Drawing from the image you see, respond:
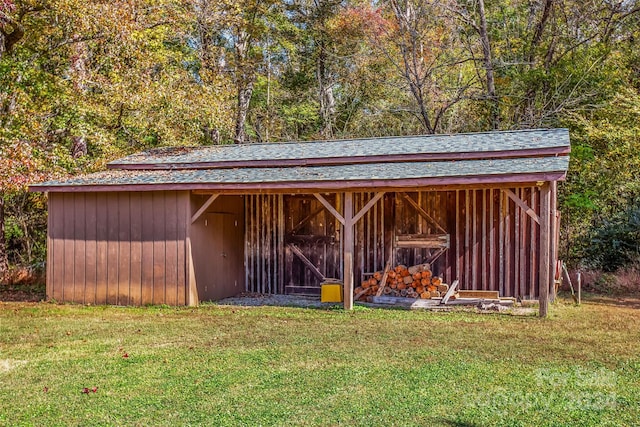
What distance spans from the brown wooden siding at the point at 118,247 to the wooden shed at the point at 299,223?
0.02 m

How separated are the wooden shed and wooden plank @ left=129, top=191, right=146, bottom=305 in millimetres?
18

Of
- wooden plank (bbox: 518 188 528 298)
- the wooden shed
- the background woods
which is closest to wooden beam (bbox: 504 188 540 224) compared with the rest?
the wooden shed

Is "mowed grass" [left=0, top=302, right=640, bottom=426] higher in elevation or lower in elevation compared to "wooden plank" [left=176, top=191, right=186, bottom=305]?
lower

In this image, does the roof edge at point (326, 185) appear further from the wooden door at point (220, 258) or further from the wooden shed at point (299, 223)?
the wooden door at point (220, 258)

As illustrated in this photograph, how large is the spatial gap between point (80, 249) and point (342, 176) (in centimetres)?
516

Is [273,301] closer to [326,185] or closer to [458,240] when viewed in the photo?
[326,185]

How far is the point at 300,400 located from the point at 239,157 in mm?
8740

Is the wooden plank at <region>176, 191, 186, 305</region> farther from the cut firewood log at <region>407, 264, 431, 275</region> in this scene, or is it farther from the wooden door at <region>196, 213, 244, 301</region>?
the cut firewood log at <region>407, 264, 431, 275</region>

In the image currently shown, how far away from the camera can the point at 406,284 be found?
1131cm

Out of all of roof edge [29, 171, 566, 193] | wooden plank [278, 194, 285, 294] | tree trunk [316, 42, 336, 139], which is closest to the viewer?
roof edge [29, 171, 566, 193]

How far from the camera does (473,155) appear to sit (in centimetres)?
1161

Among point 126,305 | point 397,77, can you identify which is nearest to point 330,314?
point 126,305

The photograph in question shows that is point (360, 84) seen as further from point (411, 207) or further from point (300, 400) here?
point (300, 400)

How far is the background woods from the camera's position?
45.5 ft
